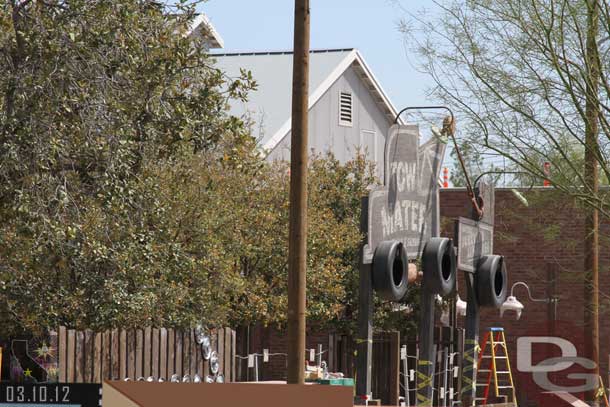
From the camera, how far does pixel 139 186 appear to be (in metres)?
13.4

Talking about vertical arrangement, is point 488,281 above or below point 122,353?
above

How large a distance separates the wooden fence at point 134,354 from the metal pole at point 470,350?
3794mm

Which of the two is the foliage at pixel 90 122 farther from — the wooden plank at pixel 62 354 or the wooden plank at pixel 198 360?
the wooden plank at pixel 198 360

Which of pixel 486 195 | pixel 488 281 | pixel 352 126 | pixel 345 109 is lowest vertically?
pixel 488 281

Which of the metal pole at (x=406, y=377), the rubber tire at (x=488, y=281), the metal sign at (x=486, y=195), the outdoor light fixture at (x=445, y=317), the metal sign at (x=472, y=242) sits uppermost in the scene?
the metal sign at (x=486, y=195)

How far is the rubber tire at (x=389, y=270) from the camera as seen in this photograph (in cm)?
1454

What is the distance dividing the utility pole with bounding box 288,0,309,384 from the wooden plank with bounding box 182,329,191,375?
5095 mm

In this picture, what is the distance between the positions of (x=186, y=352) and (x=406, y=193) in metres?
4.39

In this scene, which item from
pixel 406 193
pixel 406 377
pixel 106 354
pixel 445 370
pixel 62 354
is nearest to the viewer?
pixel 62 354

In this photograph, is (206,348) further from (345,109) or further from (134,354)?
(345,109)

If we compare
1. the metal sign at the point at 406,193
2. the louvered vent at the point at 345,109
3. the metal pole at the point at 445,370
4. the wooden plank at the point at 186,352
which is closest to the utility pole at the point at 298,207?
the metal sign at the point at 406,193

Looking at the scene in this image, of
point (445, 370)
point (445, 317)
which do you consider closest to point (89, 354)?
point (445, 370)

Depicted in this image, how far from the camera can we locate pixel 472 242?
18.0 meters

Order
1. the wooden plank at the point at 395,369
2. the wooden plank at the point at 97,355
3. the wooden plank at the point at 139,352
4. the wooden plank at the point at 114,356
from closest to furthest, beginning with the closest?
the wooden plank at the point at 97,355, the wooden plank at the point at 114,356, the wooden plank at the point at 139,352, the wooden plank at the point at 395,369
